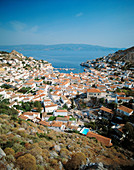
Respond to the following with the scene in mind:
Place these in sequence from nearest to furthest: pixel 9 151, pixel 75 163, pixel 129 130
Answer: pixel 9 151 → pixel 75 163 → pixel 129 130

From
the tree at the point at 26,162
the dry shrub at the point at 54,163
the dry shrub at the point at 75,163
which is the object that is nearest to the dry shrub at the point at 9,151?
the tree at the point at 26,162

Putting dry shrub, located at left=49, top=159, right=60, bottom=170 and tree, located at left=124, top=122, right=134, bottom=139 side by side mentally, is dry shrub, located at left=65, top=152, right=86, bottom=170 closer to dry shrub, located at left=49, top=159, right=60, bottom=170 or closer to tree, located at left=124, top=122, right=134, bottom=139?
dry shrub, located at left=49, top=159, right=60, bottom=170

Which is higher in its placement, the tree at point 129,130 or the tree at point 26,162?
the tree at point 26,162

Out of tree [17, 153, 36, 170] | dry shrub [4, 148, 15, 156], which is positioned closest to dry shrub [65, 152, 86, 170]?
tree [17, 153, 36, 170]

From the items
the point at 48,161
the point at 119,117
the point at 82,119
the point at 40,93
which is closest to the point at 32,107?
the point at 40,93

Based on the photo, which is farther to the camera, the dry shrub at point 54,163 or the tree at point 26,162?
the dry shrub at point 54,163

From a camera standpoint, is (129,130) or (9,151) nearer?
(9,151)

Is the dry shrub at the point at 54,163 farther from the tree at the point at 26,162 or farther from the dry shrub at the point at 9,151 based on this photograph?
the dry shrub at the point at 9,151

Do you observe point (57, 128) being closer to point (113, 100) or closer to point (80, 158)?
point (80, 158)

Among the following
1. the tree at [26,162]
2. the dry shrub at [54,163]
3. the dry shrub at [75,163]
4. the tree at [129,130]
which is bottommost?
the tree at [129,130]

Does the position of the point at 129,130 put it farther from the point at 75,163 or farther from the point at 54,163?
the point at 54,163

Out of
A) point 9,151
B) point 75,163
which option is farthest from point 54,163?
point 9,151
